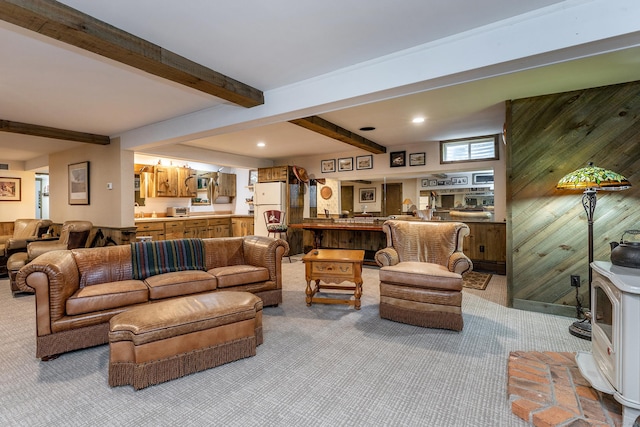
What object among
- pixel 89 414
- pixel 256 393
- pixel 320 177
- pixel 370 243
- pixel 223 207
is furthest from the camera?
pixel 223 207

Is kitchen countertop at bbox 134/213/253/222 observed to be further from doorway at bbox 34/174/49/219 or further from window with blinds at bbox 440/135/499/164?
window with blinds at bbox 440/135/499/164

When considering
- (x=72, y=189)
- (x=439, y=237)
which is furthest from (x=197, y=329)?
(x=72, y=189)

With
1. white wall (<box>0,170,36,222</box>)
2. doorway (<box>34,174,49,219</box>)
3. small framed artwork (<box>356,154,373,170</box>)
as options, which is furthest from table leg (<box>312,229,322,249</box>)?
doorway (<box>34,174,49,219</box>)

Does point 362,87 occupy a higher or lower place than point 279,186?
higher

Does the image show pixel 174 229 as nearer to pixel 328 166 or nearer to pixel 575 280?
pixel 328 166

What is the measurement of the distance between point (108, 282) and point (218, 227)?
555 centimetres

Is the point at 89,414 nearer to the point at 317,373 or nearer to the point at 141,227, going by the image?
the point at 317,373

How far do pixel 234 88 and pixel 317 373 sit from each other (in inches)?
108

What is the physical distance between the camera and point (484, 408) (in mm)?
1754

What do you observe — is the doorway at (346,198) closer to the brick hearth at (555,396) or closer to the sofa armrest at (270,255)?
the sofa armrest at (270,255)

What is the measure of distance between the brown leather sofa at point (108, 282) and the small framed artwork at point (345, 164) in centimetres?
357

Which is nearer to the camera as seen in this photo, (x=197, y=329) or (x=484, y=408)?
(x=484, y=408)

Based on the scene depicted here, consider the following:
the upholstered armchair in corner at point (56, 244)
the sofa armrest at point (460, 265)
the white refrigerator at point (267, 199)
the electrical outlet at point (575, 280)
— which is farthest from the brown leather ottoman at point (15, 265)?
the electrical outlet at point (575, 280)

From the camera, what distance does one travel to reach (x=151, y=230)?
6805 millimetres
